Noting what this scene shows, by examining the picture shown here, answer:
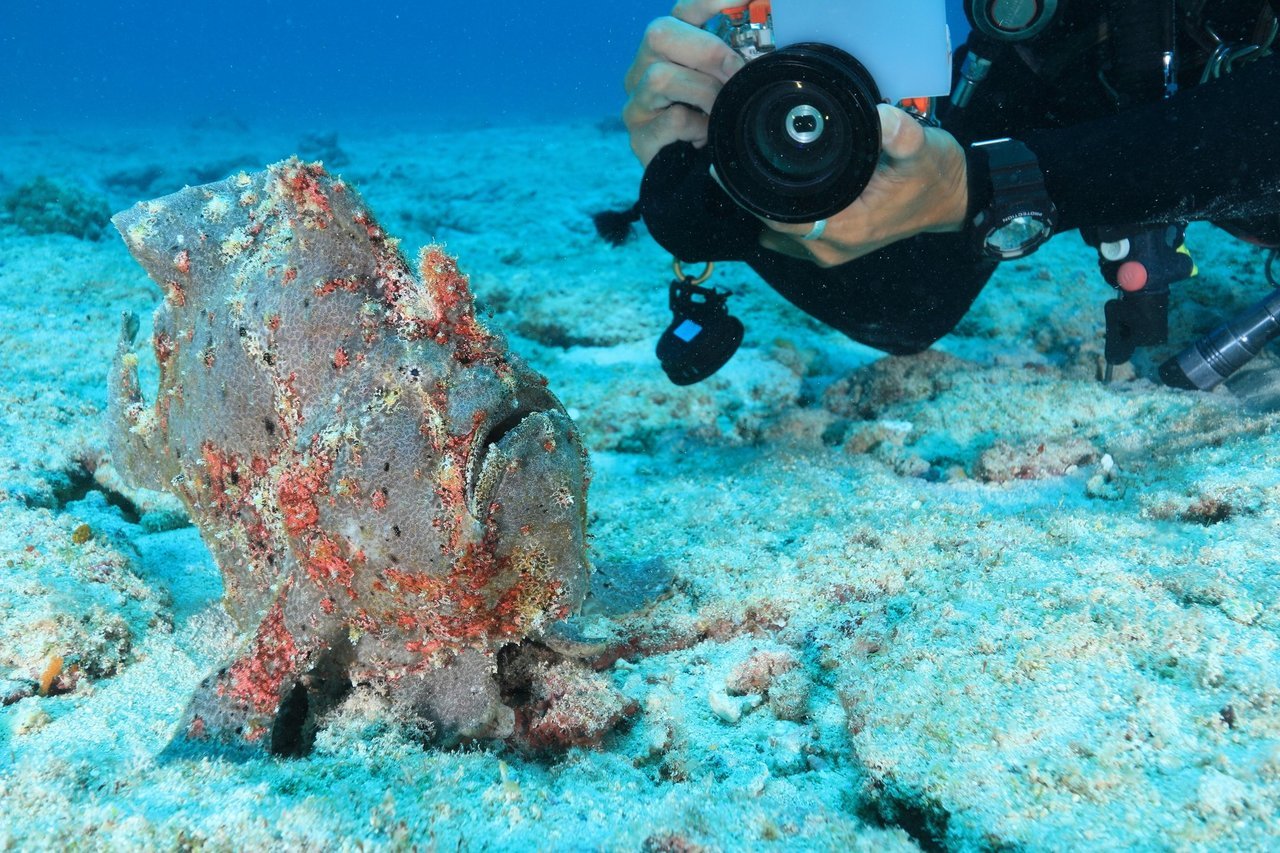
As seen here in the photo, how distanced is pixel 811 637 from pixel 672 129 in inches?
88.2

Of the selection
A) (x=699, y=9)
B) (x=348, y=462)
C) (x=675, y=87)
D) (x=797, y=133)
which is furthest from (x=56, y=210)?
(x=797, y=133)

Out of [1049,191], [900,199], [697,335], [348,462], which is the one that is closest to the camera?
[348,462]

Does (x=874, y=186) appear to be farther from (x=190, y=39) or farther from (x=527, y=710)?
(x=190, y=39)

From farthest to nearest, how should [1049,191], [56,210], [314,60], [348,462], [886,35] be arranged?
[314,60] < [56,210] < [1049,191] < [886,35] < [348,462]

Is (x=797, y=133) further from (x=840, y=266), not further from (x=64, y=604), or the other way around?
(x=64, y=604)

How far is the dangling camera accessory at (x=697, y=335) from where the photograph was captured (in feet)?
12.0

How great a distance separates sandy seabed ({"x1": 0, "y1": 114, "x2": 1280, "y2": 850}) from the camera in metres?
1.34

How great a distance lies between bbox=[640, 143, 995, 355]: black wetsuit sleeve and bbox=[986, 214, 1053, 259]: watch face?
21 centimetres

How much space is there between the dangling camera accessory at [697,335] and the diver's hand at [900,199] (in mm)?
640

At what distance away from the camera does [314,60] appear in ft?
226

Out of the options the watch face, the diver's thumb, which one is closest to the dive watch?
the watch face

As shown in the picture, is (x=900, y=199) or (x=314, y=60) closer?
(x=900, y=199)

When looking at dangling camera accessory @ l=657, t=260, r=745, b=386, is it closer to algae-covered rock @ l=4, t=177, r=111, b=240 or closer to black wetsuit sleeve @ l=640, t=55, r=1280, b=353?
black wetsuit sleeve @ l=640, t=55, r=1280, b=353

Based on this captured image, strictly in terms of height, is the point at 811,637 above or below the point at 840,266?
below
